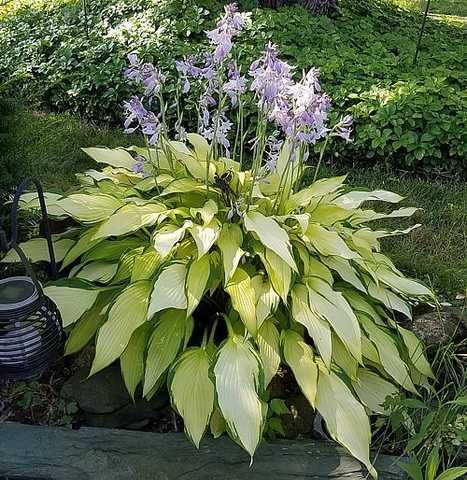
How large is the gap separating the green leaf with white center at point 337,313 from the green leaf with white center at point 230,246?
0.30m

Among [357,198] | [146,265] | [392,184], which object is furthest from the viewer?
[392,184]

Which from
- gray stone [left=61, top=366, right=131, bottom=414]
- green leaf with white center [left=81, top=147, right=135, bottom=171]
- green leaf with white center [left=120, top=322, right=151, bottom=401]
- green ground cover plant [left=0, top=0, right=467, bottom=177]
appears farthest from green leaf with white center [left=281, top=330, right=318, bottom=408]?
green ground cover plant [left=0, top=0, right=467, bottom=177]

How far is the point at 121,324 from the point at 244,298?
432 millimetres

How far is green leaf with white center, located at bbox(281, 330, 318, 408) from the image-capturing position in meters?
2.04

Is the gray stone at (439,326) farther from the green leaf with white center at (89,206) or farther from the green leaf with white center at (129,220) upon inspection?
the green leaf with white center at (89,206)

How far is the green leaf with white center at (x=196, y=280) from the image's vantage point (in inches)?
82.9

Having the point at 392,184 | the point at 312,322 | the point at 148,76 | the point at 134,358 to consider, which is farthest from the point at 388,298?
the point at 392,184

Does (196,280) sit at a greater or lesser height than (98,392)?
greater

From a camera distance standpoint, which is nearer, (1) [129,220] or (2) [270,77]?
(2) [270,77]

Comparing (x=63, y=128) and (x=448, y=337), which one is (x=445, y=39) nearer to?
(x=63, y=128)

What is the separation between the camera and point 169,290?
7.03ft

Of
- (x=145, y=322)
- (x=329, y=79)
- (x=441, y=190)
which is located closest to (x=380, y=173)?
(x=441, y=190)

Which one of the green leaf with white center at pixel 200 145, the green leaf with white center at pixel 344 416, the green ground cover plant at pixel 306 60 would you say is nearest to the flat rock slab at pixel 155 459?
the green leaf with white center at pixel 344 416

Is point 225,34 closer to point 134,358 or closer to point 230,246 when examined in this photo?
point 230,246
